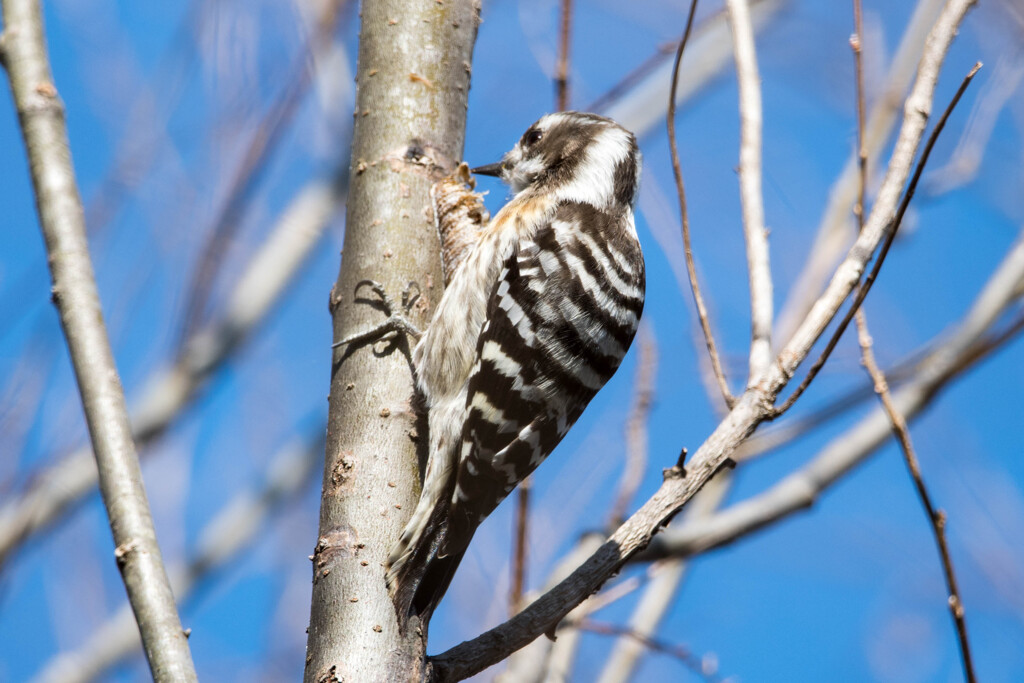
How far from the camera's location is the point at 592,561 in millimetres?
1812

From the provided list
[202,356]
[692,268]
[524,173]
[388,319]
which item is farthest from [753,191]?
[202,356]

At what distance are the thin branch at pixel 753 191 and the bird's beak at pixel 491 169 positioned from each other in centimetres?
115

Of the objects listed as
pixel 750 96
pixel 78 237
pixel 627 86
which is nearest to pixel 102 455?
pixel 78 237

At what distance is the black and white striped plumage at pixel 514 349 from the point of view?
7.14ft

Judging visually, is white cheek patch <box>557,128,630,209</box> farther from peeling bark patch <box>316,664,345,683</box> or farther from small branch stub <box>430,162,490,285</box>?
peeling bark patch <box>316,664,345,683</box>

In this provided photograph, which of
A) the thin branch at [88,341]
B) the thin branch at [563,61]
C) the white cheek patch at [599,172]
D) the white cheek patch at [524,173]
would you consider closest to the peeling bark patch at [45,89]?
the thin branch at [88,341]

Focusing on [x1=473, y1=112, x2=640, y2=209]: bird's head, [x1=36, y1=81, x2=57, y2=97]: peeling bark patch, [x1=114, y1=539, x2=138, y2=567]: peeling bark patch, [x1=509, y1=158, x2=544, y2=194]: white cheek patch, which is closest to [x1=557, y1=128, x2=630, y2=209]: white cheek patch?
[x1=473, y1=112, x2=640, y2=209]: bird's head

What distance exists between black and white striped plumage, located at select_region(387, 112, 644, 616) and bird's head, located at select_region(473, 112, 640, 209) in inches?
0.6

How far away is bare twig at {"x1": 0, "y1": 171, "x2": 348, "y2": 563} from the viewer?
3.41m

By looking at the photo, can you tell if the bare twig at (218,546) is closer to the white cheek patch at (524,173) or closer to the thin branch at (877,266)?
the white cheek patch at (524,173)

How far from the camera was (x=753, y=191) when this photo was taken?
2.14 m

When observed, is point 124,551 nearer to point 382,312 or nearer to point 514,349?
point 382,312

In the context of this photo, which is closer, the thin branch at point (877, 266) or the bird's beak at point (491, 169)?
the thin branch at point (877, 266)

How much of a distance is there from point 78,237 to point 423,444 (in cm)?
96
